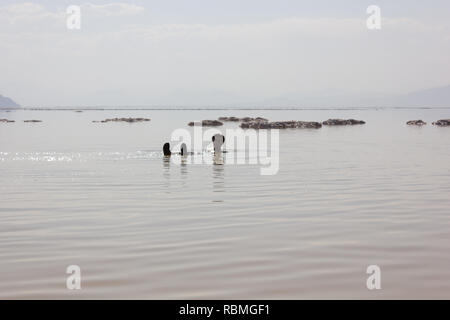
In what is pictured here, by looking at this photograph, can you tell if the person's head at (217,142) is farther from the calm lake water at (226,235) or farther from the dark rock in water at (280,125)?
the dark rock in water at (280,125)

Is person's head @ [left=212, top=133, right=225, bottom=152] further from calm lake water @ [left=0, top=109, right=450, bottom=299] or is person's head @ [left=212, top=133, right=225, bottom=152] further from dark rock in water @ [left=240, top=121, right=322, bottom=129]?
dark rock in water @ [left=240, top=121, right=322, bottom=129]

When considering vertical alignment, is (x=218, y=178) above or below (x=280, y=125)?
below

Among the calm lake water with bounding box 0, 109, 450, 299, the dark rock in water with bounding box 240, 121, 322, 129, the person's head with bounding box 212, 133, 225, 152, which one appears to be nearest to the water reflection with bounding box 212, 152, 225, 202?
the calm lake water with bounding box 0, 109, 450, 299

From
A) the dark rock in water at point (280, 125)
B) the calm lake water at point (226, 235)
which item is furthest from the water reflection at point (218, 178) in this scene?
the dark rock in water at point (280, 125)

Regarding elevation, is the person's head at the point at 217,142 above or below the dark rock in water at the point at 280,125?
below

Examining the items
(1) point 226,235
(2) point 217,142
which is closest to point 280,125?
(2) point 217,142

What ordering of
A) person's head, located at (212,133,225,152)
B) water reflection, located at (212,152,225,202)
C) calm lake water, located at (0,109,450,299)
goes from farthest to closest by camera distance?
person's head, located at (212,133,225,152)
water reflection, located at (212,152,225,202)
calm lake water, located at (0,109,450,299)

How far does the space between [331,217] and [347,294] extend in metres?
5.09

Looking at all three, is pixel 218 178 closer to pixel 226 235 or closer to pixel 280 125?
pixel 226 235

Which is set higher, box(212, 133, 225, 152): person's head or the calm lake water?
box(212, 133, 225, 152): person's head

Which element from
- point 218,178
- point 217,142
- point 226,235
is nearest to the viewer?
point 226,235

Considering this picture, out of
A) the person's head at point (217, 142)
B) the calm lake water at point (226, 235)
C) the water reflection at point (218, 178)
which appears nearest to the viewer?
the calm lake water at point (226, 235)

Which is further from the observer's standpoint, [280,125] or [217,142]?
[280,125]

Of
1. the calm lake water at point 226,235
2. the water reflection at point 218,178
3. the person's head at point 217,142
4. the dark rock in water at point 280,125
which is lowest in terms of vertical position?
the calm lake water at point 226,235
